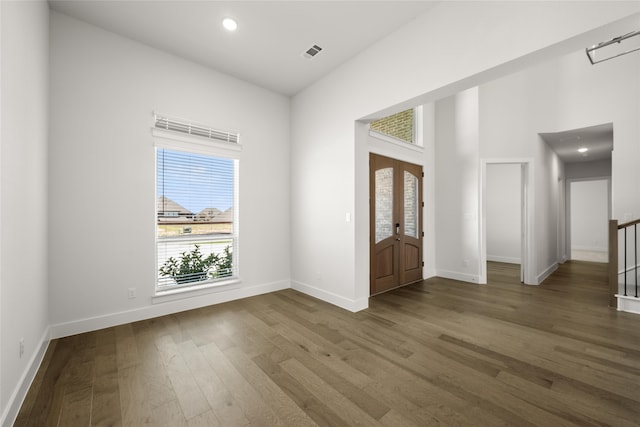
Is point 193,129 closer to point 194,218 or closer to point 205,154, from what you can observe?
point 205,154

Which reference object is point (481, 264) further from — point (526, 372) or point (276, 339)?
point (276, 339)

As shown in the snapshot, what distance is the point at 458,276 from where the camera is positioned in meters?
5.36

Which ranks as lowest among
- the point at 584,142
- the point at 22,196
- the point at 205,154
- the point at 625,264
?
the point at 625,264

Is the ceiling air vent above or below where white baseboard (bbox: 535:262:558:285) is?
above

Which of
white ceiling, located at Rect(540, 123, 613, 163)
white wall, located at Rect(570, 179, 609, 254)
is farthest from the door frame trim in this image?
white wall, located at Rect(570, 179, 609, 254)

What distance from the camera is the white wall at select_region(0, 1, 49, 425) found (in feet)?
5.50

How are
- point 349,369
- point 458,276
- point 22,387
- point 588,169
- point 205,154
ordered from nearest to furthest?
point 22,387, point 349,369, point 205,154, point 458,276, point 588,169

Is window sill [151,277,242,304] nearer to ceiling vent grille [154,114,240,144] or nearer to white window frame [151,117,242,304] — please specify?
white window frame [151,117,242,304]

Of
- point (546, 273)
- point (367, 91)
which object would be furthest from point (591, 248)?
point (367, 91)

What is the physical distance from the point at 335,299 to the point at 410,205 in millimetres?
2475

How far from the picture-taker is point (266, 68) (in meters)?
3.93

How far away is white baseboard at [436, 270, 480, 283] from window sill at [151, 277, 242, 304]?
164 inches

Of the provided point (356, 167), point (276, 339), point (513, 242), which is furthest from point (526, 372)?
point (513, 242)

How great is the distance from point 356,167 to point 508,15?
210cm
